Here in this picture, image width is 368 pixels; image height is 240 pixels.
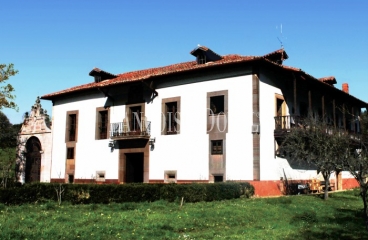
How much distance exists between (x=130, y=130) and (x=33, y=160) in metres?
11.0

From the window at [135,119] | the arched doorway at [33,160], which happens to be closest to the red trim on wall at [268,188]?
the window at [135,119]

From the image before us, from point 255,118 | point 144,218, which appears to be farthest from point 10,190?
point 255,118

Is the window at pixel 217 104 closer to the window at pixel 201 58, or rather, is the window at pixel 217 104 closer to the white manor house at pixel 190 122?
the white manor house at pixel 190 122

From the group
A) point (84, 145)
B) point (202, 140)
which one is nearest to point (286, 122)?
point (202, 140)

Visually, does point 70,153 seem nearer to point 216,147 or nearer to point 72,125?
point 72,125

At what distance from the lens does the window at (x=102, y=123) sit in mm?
29720

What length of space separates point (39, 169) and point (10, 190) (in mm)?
15031

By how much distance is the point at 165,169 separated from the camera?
25.8 metres

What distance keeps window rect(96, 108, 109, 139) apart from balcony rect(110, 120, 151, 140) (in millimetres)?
1107

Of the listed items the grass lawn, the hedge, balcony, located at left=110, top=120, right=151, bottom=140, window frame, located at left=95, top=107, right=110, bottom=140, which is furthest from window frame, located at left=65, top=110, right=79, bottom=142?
the grass lawn

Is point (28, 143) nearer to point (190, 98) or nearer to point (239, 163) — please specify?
point (190, 98)

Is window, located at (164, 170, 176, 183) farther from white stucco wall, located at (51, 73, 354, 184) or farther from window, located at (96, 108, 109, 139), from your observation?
window, located at (96, 108, 109, 139)

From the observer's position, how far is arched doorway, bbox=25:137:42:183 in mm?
33719

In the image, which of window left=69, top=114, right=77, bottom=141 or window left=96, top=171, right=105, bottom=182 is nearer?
window left=96, top=171, right=105, bottom=182
